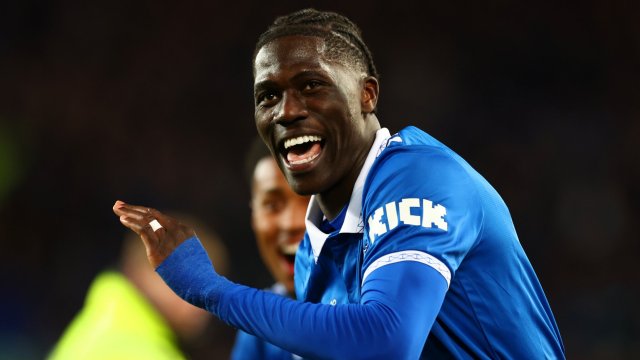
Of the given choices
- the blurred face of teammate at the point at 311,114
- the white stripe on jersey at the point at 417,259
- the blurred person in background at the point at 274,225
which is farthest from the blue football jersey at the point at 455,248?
the blurred person in background at the point at 274,225

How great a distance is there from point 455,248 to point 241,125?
224 inches

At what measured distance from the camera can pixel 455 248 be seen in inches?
78.4

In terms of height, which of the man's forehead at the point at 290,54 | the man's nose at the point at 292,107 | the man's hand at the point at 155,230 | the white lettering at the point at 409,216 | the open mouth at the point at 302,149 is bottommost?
the man's hand at the point at 155,230

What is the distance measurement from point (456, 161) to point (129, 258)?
2.04 m

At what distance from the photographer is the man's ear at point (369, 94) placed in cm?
246

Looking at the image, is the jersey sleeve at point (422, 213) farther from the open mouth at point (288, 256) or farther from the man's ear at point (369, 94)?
the open mouth at point (288, 256)

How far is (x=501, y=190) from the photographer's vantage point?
727 cm

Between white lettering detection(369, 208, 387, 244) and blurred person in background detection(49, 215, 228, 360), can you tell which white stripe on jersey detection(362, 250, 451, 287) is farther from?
blurred person in background detection(49, 215, 228, 360)

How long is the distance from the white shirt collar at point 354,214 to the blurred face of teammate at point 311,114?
0.04m

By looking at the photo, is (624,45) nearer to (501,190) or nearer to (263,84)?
(501,190)

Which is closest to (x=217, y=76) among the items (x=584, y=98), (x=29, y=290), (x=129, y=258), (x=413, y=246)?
(x=29, y=290)

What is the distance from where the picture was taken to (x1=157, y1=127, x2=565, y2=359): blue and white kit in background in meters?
1.91

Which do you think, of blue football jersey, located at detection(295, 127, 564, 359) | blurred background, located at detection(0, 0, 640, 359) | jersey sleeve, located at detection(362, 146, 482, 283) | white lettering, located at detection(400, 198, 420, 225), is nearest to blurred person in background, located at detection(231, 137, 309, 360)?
blue football jersey, located at detection(295, 127, 564, 359)

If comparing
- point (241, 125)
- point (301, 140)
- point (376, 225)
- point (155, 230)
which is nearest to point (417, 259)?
point (376, 225)
